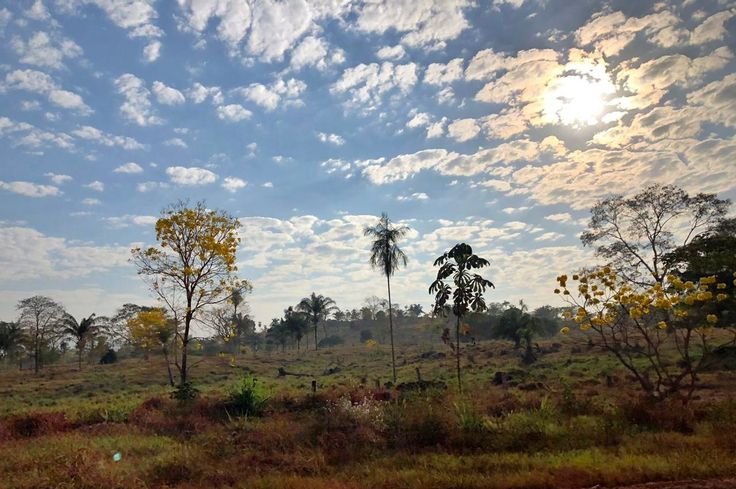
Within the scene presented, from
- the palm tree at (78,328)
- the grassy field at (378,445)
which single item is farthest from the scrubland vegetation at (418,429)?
the palm tree at (78,328)

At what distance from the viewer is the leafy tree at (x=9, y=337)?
54156 mm

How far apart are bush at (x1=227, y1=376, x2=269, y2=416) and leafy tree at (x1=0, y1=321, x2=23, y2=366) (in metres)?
52.4

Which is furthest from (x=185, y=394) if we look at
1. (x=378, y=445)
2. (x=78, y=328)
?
(x=78, y=328)

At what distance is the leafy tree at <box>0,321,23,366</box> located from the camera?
178 feet

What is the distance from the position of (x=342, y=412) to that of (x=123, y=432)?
635cm

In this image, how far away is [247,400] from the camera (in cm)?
1627

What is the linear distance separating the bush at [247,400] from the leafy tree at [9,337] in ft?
172

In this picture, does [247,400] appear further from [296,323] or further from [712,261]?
[296,323]

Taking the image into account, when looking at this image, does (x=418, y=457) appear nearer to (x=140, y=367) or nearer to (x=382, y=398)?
(x=382, y=398)

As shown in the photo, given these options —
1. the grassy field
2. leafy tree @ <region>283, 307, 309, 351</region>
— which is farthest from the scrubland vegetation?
leafy tree @ <region>283, 307, 309, 351</region>

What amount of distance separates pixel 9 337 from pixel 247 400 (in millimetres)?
53543

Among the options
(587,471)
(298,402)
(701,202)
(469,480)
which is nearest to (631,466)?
(587,471)

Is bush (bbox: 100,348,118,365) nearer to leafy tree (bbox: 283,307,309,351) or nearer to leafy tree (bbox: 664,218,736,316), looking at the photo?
leafy tree (bbox: 283,307,309,351)

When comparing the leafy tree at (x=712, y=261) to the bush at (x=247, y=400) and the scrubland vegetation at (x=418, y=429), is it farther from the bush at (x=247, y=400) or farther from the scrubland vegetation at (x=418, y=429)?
the bush at (x=247, y=400)
